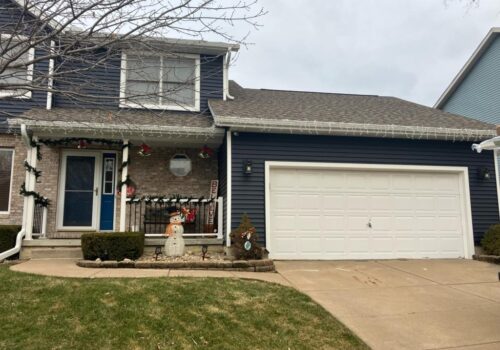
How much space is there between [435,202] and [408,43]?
3.67 metres

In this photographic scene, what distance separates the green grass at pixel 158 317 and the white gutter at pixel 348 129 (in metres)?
3.74

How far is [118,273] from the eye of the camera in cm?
635

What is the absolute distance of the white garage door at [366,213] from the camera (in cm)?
847

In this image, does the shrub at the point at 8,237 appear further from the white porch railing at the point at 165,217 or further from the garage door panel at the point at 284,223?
the garage door panel at the point at 284,223

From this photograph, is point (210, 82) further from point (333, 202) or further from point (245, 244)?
point (245, 244)

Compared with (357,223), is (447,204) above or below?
above

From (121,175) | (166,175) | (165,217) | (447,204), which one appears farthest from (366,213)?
(121,175)

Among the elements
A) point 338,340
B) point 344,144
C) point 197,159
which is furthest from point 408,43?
point 338,340

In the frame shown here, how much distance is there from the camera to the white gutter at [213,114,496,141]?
26.8 ft

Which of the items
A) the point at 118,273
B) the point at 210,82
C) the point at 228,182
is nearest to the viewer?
the point at 118,273

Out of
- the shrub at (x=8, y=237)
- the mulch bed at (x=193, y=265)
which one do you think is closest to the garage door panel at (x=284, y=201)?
the mulch bed at (x=193, y=265)

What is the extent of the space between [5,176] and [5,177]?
3 cm

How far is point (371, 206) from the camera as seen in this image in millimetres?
8844

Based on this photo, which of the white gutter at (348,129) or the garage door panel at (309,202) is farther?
the garage door panel at (309,202)
